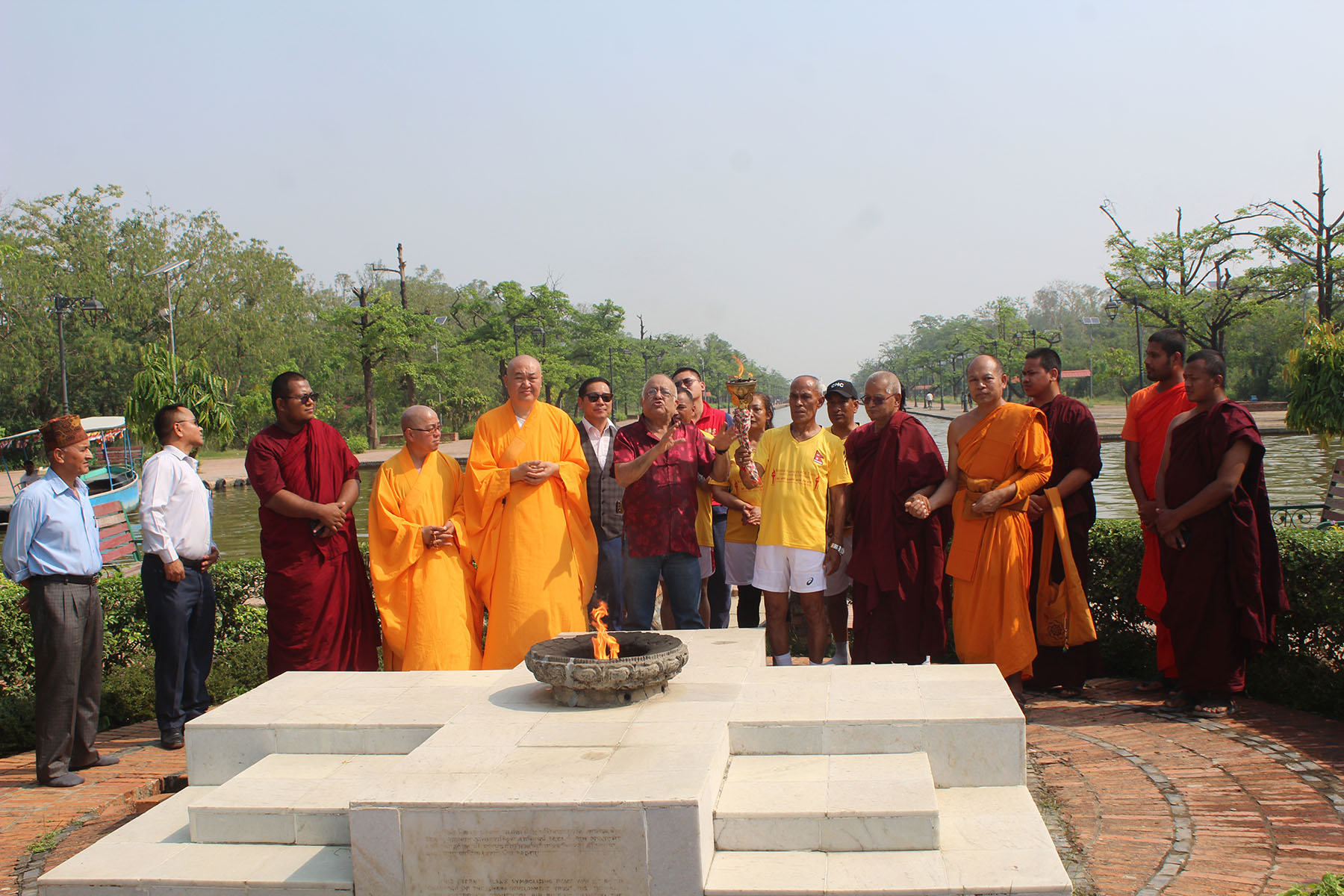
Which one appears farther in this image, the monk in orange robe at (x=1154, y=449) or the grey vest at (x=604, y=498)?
the grey vest at (x=604, y=498)

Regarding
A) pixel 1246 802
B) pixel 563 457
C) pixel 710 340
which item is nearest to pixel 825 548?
pixel 563 457

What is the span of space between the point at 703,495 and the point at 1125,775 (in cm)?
287

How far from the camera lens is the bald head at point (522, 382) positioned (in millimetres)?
5527

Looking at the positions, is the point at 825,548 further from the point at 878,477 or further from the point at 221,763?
the point at 221,763

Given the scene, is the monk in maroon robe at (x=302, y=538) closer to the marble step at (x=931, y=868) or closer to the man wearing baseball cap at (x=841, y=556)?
the man wearing baseball cap at (x=841, y=556)

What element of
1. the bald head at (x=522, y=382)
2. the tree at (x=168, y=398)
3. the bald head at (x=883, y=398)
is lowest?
the bald head at (x=883, y=398)

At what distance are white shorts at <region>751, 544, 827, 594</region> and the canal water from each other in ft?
24.2

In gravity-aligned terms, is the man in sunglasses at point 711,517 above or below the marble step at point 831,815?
above

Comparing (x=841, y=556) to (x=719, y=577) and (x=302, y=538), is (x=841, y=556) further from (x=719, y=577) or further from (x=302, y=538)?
(x=302, y=538)

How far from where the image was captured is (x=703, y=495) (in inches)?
239

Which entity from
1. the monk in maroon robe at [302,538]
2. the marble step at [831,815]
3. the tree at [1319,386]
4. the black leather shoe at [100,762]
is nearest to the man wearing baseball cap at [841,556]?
the marble step at [831,815]

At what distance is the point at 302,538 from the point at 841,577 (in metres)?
3.15

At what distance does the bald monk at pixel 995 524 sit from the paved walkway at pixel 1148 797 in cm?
42

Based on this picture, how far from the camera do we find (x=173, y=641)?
5062mm
